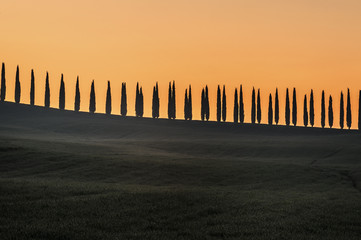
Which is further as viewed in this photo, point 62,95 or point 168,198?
point 62,95

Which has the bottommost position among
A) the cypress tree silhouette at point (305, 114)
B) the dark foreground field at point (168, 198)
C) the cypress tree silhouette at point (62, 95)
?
the dark foreground field at point (168, 198)

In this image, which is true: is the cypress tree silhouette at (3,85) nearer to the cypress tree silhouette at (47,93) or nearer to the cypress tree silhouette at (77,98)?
the cypress tree silhouette at (47,93)

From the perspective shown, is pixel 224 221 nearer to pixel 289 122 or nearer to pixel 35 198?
pixel 35 198

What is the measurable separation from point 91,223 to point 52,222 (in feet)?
4.73

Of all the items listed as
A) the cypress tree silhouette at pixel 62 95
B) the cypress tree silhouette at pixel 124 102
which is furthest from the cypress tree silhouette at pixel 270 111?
the cypress tree silhouette at pixel 62 95

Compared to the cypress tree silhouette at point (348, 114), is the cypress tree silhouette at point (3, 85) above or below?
above

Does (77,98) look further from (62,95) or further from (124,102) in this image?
(124,102)

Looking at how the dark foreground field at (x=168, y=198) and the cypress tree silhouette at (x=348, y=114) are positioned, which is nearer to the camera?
the dark foreground field at (x=168, y=198)

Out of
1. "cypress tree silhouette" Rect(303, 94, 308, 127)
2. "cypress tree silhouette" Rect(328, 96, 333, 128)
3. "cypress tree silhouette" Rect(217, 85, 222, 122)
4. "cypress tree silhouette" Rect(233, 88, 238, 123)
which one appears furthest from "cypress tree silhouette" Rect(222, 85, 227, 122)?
"cypress tree silhouette" Rect(328, 96, 333, 128)

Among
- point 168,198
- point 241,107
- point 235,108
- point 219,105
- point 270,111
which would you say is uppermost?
point 219,105

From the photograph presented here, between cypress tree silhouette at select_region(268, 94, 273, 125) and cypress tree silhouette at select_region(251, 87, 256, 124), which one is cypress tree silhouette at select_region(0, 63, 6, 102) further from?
cypress tree silhouette at select_region(268, 94, 273, 125)

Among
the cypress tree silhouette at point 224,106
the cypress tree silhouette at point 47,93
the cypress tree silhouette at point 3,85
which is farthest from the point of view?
the cypress tree silhouette at point 3,85

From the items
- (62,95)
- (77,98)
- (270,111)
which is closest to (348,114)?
(270,111)

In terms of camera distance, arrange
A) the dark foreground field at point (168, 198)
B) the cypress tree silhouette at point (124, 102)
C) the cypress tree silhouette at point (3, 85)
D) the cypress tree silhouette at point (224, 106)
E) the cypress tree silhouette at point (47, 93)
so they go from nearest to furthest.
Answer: the dark foreground field at point (168, 198)
the cypress tree silhouette at point (224, 106)
the cypress tree silhouette at point (47, 93)
the cypress tree silhouette at point (3, 85)
the cypress tree silhouette at point (124, 102)
